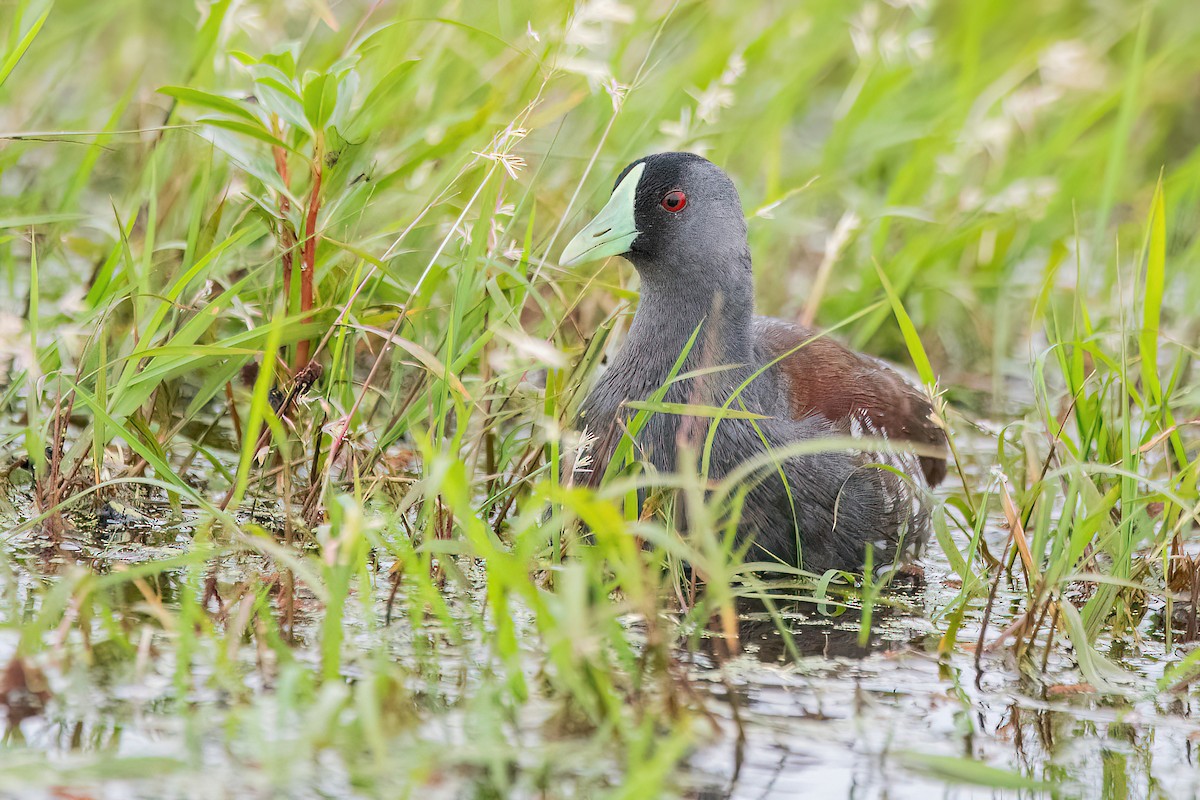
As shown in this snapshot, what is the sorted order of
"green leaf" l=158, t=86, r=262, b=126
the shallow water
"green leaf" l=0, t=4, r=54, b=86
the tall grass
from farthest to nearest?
"green leaf" l=0, t=4, r=54, b=86, "green leaf" l=158, t=86, r=262, b=126, the tall grass, the shallow water

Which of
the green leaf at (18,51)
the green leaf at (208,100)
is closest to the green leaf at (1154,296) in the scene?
the green leaf at (208,100)

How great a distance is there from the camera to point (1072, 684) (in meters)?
2.70

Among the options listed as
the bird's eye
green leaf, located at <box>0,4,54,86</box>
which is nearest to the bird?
the bird's eye

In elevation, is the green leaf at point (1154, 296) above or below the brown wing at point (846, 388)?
above

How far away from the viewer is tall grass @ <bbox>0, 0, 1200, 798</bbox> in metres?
2.22

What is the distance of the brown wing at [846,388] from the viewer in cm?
378

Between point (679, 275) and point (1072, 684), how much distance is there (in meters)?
1.40

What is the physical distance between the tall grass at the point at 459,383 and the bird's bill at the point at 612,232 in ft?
0.32

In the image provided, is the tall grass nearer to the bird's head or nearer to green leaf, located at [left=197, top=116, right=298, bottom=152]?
green leaf, located at [left=197, top=116, right=298, bottom=152]

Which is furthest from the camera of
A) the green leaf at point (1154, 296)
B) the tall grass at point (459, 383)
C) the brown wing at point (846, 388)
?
the brown wing at point (846, 388)

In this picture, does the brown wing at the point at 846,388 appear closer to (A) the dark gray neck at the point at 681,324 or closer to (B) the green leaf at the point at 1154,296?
(A) the dark gray neck at the point at 681,324

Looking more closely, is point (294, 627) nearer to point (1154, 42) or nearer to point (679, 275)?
point (679, 275)

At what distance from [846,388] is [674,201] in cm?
71

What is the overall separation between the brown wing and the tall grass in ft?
0.84
